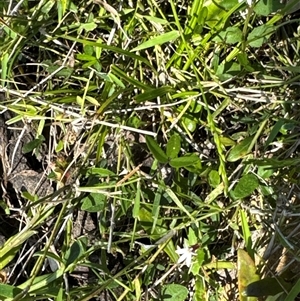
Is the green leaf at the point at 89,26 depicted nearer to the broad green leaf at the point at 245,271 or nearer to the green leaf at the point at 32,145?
the green leaf at the point at 32,145

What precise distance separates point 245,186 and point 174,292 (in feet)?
1.05

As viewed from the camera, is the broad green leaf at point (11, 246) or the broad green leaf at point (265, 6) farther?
the broad green leaf at point (11, 246)

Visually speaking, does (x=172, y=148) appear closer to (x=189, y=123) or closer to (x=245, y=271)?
(x=189, y=123)

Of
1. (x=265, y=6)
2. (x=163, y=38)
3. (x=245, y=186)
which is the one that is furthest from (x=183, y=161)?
(x=265, y=6)

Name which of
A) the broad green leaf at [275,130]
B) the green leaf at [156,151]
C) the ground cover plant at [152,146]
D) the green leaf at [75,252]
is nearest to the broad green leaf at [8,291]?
the ground cover plant at [152,146]

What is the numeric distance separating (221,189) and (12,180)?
0.55 m

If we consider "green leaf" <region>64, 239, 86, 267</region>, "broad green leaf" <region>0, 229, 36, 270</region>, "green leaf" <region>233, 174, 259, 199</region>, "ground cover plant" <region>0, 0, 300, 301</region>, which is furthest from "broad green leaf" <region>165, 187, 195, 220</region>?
"broad green leaf" <region>0, 229, 36, 270</region>

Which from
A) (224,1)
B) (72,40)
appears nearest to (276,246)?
(224,1)

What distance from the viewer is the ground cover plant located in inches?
48.6

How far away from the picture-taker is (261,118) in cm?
127

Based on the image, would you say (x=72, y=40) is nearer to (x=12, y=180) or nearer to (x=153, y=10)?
(x=153, y=10)

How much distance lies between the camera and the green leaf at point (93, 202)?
1.25m

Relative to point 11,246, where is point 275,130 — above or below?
above

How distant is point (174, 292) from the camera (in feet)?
4.24
